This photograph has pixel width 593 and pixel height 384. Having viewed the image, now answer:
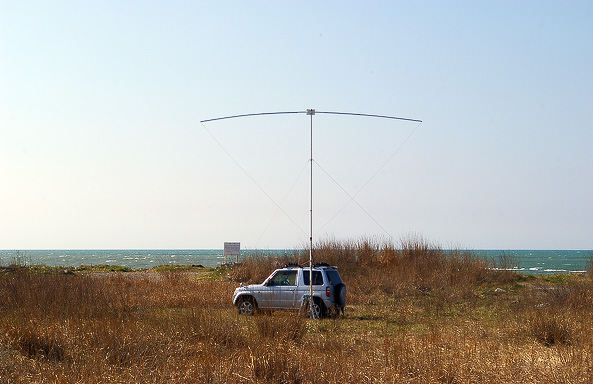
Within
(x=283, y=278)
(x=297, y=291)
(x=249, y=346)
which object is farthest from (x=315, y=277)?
(x=249, y=346)

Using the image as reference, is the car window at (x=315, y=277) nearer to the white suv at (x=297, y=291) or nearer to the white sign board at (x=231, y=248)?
the white suv at (x=297, y=291)

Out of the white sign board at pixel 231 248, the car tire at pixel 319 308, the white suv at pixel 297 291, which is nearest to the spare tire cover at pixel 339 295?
the white suv at pixel 297 291

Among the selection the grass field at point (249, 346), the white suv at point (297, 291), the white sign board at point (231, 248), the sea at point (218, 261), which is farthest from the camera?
the white sign board at point (231, 248)

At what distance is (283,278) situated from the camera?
18766 mm

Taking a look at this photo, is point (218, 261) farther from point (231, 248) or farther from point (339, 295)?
point (339, 295)

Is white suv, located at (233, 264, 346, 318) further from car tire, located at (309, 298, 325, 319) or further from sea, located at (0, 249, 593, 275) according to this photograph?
sea, located at (0, 249, 593, 275)

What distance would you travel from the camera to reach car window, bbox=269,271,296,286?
1861cm

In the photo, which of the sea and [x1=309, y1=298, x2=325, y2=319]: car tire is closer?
[x1=309, y1=298, x2=325, y2=319]: car tire

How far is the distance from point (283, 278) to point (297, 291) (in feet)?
2.81

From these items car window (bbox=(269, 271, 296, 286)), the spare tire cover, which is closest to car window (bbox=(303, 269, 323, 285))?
car window (bbox=(269, 271, 296, 286))

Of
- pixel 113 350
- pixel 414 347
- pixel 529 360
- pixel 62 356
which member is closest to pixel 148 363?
pixel 113 350

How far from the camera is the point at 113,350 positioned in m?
9.78

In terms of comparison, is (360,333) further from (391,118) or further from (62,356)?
(62,356)

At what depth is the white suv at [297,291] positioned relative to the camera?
17.7 meters
